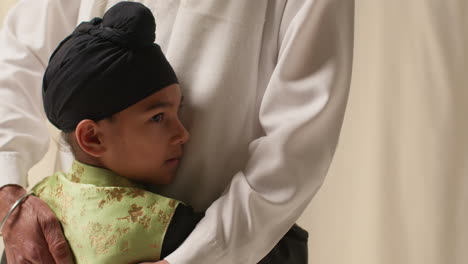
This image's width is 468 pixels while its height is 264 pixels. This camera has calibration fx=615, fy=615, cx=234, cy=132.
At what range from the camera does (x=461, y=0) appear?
1653mm

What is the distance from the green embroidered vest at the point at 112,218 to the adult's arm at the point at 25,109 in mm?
63

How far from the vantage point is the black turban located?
797mm

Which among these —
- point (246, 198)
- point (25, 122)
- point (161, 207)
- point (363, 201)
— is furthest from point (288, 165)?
point (363, 201)

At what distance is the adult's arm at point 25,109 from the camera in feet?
2.98

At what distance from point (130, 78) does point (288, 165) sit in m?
0.24

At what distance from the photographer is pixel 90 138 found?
841 mm

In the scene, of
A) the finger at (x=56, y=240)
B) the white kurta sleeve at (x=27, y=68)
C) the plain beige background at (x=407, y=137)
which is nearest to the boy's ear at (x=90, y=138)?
the finger at (x=56, y=240)

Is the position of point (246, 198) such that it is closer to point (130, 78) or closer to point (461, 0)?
point (130, 78)

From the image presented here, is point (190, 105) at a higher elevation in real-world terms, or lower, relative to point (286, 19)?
lower

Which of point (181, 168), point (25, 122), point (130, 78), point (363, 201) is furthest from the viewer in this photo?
point (363, 201)

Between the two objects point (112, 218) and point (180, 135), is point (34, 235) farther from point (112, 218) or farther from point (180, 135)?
point (180, 135)

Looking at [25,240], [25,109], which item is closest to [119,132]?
[25,240]

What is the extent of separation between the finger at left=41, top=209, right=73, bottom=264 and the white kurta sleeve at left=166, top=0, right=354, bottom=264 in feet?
0.57

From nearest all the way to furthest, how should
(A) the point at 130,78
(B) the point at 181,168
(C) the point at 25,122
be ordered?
(A) the point at 130,78
(B) the point at 181,168
(C) the point at 25,122
